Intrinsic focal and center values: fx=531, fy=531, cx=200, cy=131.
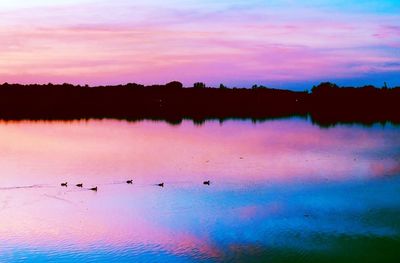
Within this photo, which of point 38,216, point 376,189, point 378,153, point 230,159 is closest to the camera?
point 38,216

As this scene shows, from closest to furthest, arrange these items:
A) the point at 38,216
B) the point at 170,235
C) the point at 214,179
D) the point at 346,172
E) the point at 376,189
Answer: the point at 170,235 → the point at 38,216 → the point at 376,189 → the point at 214,179 → the point at 346,172

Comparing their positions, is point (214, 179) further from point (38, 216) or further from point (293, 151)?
point (293, 151)

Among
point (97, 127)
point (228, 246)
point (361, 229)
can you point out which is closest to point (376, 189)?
point (361, 229)

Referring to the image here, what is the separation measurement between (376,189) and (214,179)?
560cm

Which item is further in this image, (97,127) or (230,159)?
(97,127)

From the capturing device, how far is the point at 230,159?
963 inches

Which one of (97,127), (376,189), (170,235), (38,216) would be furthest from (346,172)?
(97,127)

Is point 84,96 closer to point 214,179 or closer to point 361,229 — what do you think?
point 214,179

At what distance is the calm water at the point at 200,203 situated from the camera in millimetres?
11242

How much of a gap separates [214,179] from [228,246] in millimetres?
8009

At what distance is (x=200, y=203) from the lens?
15.5 m

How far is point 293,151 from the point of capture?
2747 cm

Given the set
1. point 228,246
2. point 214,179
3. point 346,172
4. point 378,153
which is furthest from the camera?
point 378,153

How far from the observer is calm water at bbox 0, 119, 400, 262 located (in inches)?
443
